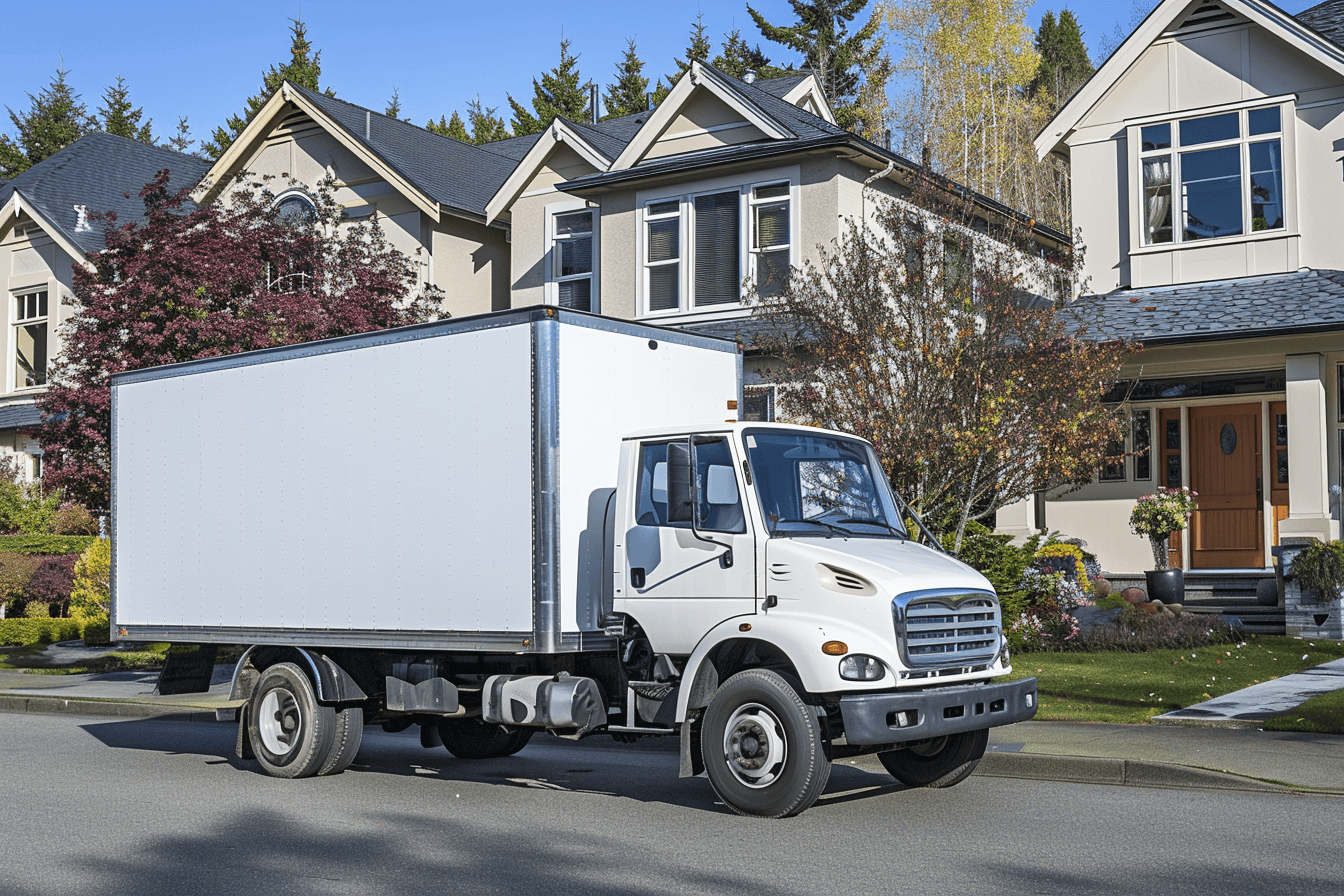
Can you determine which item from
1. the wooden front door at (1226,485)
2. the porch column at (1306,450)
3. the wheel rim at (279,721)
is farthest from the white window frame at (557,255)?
the wheel rim at (279,721)

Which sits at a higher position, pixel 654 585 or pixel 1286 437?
pixel 1286 437

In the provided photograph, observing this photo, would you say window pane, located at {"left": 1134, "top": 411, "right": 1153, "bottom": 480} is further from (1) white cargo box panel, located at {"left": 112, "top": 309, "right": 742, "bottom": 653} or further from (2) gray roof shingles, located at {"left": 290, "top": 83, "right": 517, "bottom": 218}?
(1) white cargo box panel, located at {"left": 112, "top": 309, "right": 742, "bottom": 653}

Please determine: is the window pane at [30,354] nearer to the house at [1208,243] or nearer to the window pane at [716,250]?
the window pane at [716,250]

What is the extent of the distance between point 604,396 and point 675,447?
1044 mm

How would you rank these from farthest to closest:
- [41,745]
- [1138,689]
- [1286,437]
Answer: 1. [1286,437]
2. [1138,689]
3. [41,745]

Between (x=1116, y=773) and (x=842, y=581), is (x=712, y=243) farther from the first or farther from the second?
(x=842, y=581)

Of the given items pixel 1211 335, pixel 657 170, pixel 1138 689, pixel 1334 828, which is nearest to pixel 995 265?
pixel 1138 689

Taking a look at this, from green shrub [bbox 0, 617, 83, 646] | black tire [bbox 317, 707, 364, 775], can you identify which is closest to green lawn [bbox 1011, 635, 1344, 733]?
black tire [bbox 317, 707, 364, 775]

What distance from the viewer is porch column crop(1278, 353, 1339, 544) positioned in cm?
1936

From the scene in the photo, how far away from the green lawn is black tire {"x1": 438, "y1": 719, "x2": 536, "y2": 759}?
4.84 meters

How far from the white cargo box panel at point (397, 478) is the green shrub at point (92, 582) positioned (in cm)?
1333

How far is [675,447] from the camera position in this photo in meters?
9.23

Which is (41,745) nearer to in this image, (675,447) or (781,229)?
(675,447)

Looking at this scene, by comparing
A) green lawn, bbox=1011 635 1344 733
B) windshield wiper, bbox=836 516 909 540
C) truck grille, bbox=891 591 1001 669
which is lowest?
green lawn, bbox=1011 635 1344 733
